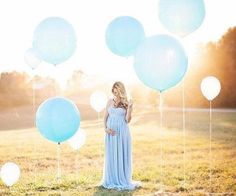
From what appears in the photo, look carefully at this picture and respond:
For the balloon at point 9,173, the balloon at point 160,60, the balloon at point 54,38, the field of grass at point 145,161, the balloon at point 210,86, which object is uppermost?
the balloon at point 54,38

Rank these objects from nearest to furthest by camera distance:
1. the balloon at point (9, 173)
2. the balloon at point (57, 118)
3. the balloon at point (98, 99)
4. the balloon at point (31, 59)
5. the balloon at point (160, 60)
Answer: the balloon at point (160, 60), the balloon at point (57, 118), the balloon at point (9, 173), the balloon at point (98, 99), the balloon at point (31, 59)

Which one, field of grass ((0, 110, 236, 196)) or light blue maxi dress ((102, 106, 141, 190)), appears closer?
light blue maxi dress ((102, 106, 141, 190))

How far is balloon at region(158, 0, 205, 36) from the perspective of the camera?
668 cm

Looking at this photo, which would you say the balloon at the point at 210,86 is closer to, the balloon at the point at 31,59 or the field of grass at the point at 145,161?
the field of grass at the point at 145,161

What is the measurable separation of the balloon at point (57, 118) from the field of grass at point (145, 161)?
802 millimetres

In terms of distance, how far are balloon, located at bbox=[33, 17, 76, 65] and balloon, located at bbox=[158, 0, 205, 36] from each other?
1.24 meters

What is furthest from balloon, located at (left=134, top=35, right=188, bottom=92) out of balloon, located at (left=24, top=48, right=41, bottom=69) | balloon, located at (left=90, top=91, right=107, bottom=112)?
balloon, located at (left=24, top=48, right=41, bottom=69)

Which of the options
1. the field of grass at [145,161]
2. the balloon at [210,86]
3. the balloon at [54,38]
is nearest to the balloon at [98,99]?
the field of grass at [145,161]

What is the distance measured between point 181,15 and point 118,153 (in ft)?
6.54

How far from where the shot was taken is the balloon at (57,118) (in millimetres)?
6520

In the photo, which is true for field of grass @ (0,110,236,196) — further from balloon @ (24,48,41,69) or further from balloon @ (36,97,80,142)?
balloon @ (24,48,41,69)

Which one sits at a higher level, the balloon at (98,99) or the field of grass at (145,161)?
the balloon at (98,99)

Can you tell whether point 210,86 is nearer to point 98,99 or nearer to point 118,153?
point 98,99

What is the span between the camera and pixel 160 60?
6.32 meters
